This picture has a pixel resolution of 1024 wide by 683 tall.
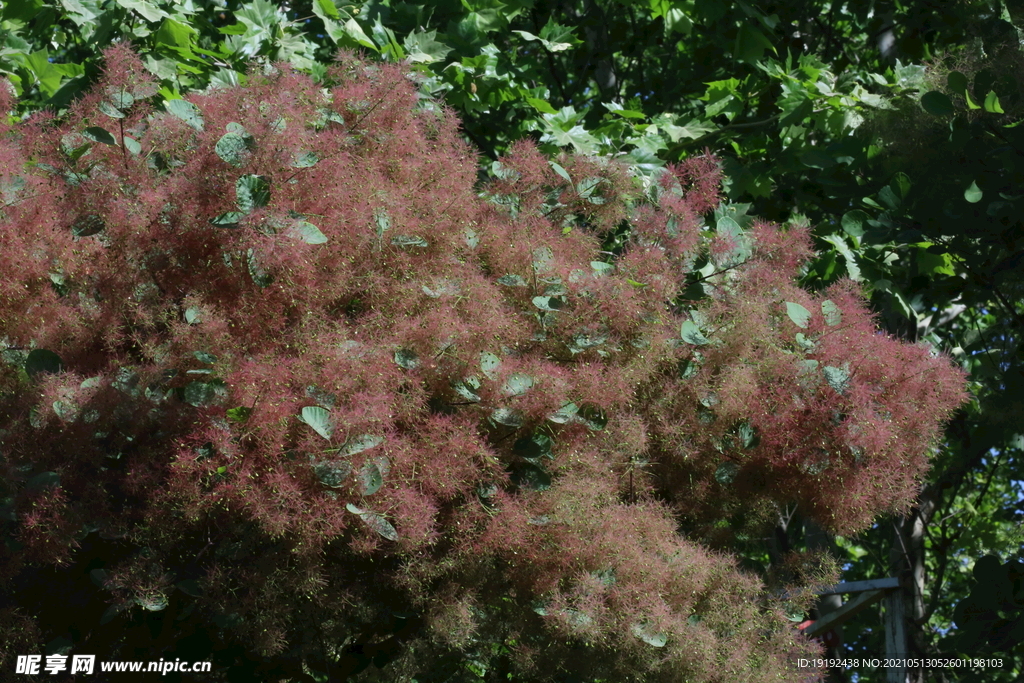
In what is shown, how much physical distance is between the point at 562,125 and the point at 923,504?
2.50m

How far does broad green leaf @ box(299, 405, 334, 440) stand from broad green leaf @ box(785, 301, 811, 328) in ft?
3.33

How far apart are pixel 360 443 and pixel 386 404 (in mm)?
108

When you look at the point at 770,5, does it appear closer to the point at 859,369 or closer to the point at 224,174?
the point at 859,369

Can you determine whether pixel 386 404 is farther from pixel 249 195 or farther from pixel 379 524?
pixel 249 195

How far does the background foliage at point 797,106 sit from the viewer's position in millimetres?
2305

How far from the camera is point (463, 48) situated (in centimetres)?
289

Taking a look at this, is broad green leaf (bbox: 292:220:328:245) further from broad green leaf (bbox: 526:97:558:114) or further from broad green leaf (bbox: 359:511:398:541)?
broad green leaf (bbox: 526:97:558:114)

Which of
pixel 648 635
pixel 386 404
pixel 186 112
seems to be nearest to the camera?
pixel 386 404

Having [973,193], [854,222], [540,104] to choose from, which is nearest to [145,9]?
[540,104]

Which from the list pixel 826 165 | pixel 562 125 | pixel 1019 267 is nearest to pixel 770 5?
pixel 826 165

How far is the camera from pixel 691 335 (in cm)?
195

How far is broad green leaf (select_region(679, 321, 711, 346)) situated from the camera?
76.3 inches

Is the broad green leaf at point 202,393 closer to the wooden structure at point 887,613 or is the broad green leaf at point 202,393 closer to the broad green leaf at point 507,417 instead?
the broad green leaf at point 507,417

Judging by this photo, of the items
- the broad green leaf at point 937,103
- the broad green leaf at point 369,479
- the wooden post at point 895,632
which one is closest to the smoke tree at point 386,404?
the broad green leaf at point 369,479
